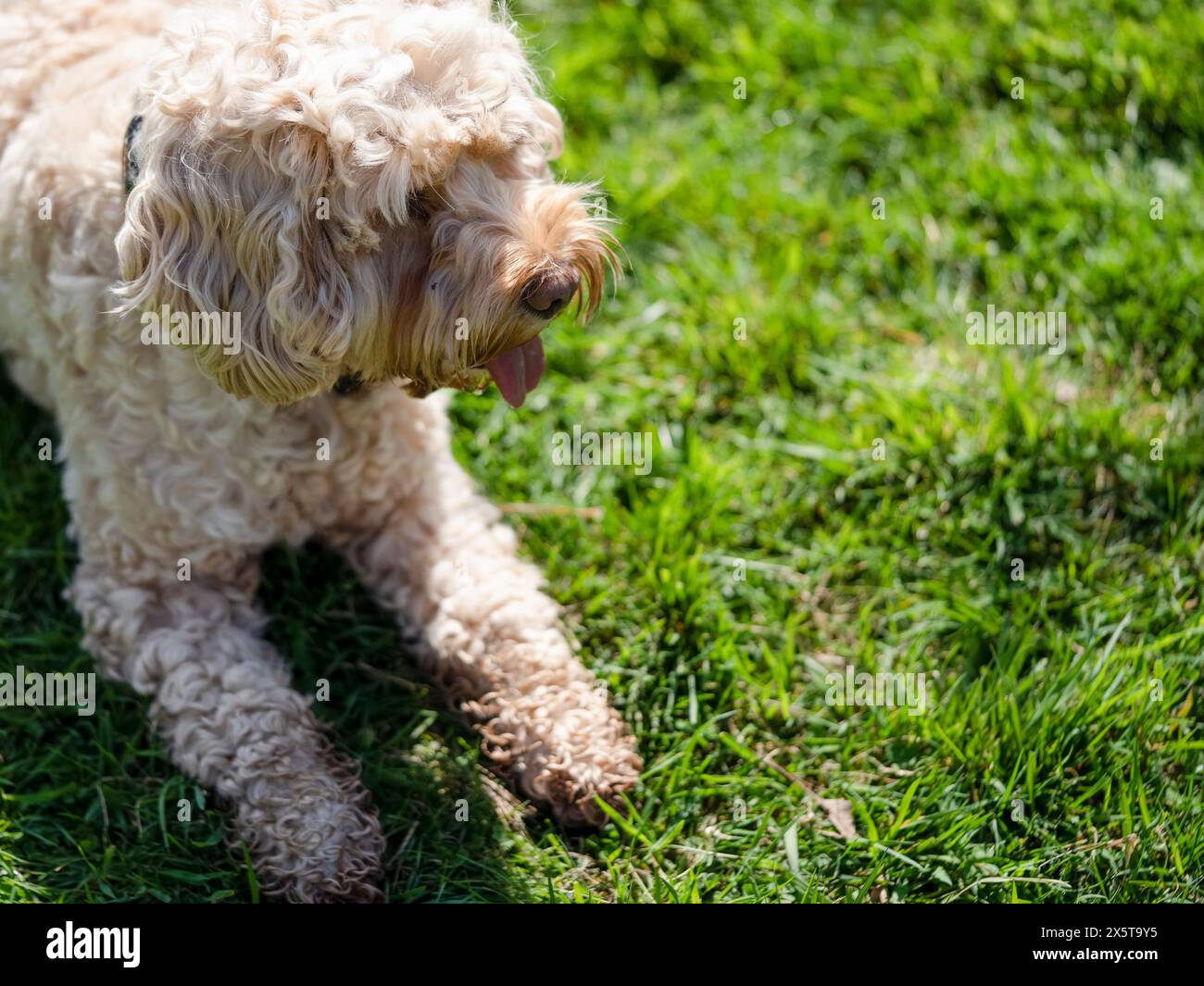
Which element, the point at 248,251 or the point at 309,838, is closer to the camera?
the point at 248,251

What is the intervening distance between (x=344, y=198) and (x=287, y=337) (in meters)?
0.34

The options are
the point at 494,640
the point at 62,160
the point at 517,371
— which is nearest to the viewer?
the point at 517,371

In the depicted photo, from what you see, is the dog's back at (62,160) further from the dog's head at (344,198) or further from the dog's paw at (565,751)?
the dog's paw at (565,751)

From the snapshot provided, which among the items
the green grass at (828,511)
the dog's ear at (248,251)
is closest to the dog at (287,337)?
the dog's ear at (248,251)

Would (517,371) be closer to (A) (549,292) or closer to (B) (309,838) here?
(A) (549,292)

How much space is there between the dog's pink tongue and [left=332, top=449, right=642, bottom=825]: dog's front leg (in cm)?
63

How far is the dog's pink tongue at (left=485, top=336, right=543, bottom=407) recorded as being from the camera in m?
3.02

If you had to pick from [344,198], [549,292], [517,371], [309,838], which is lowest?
[309,838]

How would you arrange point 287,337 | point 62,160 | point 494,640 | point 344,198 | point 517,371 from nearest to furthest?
point 344,198
point 287,337
point 517,371
point 62,160
point 494,640

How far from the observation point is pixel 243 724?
126 inches

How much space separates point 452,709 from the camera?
3525mm

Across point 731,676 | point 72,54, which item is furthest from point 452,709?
point 72,54

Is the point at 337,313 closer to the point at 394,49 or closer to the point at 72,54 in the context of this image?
the point at 394,49

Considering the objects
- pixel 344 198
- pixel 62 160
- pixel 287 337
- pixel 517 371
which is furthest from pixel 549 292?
pixel 62 160
